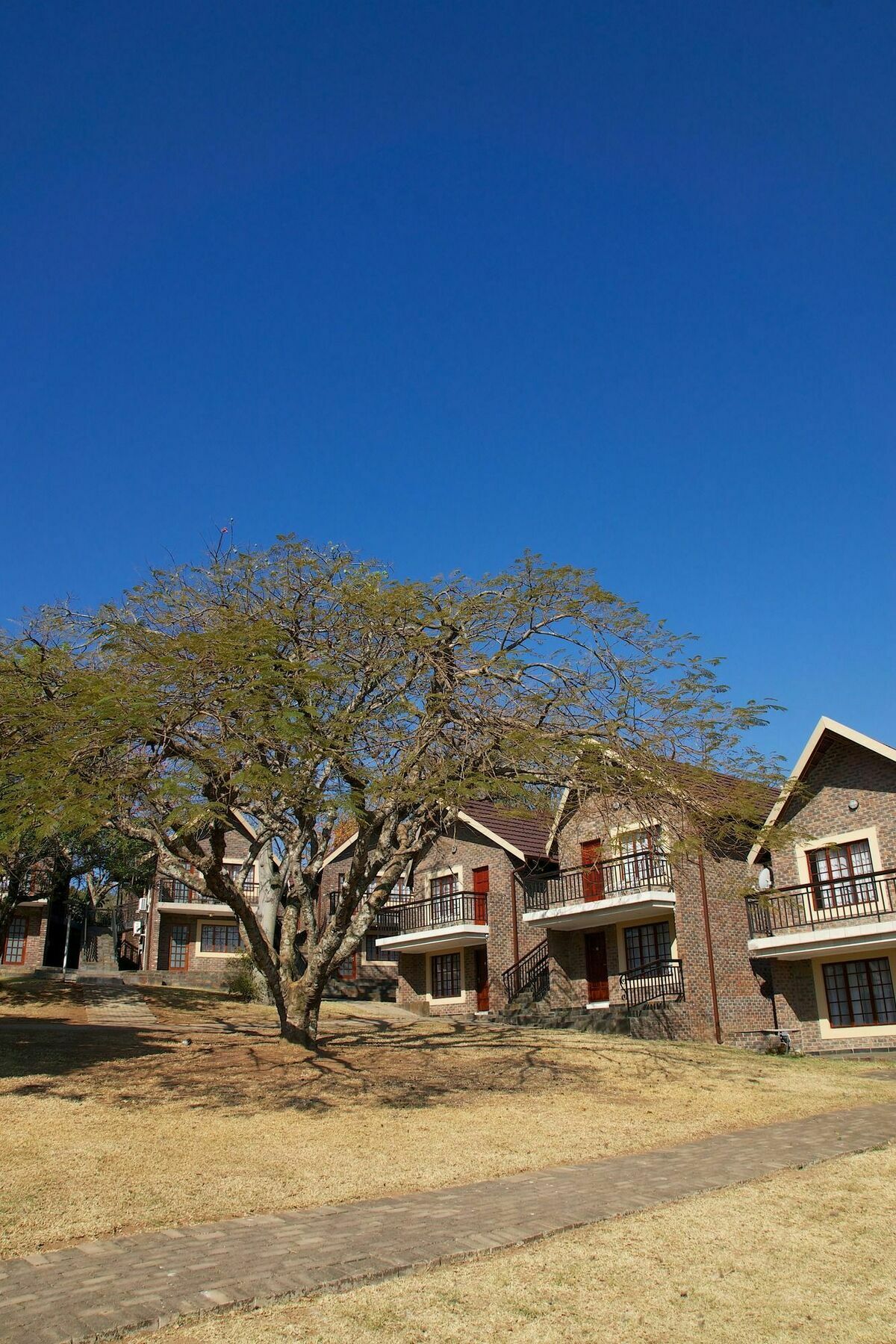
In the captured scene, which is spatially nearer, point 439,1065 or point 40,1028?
point 439,1065

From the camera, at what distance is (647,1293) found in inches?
247

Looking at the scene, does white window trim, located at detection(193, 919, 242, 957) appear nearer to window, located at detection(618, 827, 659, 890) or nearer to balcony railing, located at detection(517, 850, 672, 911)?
balcony railing, located at detection(517, 850, 672, 911)

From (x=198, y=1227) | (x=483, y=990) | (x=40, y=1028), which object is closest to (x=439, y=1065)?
(x=40, y=1028)

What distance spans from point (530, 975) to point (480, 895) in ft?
10.8

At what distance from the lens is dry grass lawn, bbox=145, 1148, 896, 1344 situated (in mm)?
5578

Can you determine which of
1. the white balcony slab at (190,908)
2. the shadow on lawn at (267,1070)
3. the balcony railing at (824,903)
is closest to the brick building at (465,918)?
the balcony railing at (824,903)

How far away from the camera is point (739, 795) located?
53.0 feet

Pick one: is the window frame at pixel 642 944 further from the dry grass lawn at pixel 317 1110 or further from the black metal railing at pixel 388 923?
the black metal railing at pixel 388 923

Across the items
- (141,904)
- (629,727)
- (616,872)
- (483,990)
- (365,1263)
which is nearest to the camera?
(365,1263)

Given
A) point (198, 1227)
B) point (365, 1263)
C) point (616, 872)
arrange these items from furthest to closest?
point (616, 872), point (198, 1227), point (365, 1263)

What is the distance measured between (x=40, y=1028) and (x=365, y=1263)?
555 inches

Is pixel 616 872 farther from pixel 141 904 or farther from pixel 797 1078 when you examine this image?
pixel 141 904

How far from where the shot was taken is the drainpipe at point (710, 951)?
79.2 ft

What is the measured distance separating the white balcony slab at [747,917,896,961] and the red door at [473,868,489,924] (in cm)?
959
